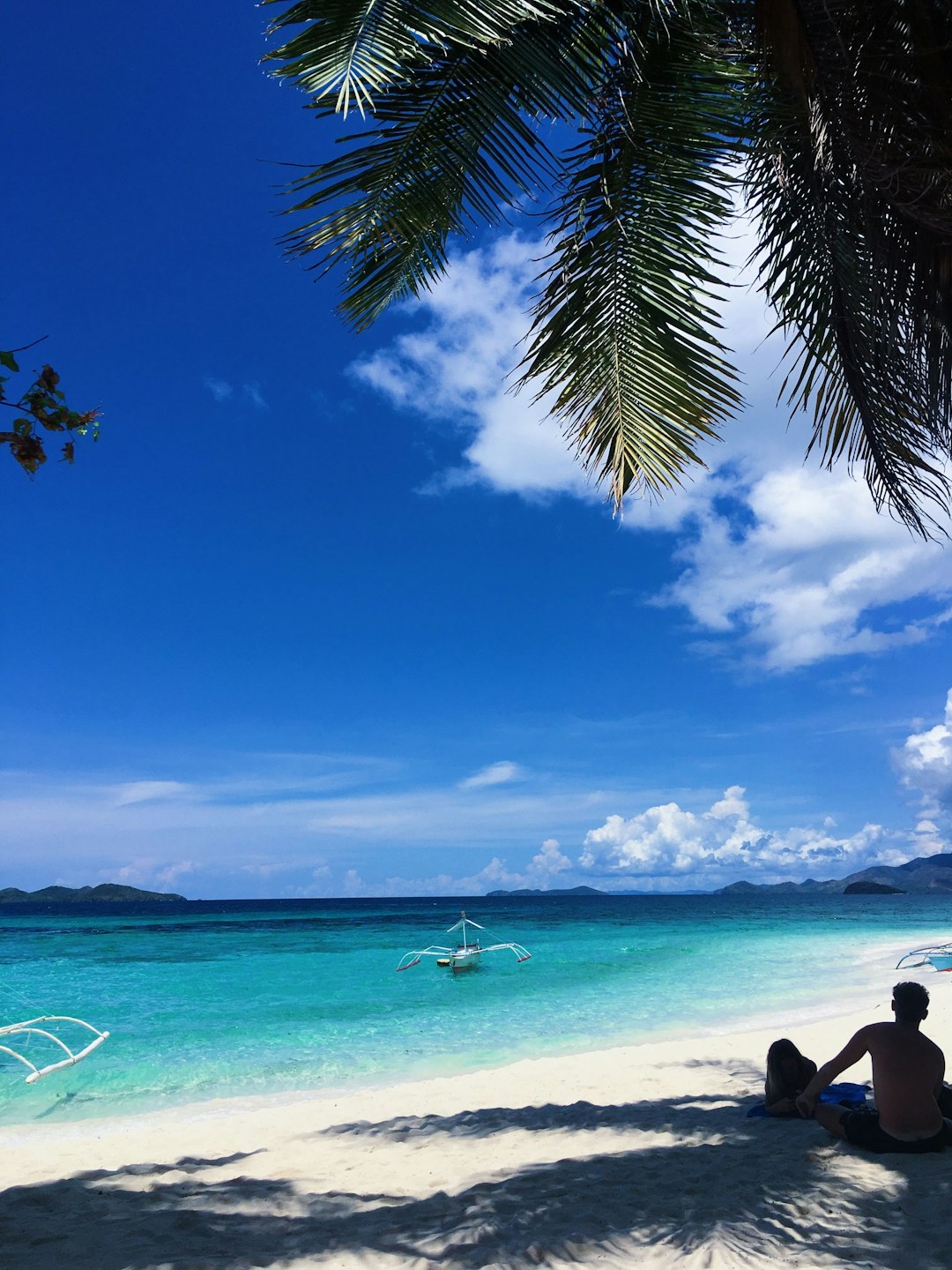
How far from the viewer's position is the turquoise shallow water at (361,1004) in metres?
8.47

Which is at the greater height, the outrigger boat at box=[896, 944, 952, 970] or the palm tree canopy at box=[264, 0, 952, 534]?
the palm tree canopy at box=[264, 0, 952, 534]

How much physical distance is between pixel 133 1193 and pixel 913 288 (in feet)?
18.5

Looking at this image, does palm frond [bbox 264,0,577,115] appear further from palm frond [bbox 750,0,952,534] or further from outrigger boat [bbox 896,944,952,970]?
outrigger boat [bbox 896,944,952,970]

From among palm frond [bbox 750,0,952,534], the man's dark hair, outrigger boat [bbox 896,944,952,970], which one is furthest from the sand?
outrigger boat [bbox 896,944,952,970]

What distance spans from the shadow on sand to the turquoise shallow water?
3.92 metres

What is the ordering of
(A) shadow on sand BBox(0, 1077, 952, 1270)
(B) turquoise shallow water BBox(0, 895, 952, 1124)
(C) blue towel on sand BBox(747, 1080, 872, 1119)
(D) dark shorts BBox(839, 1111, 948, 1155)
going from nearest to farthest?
(A) shadow on sand BBox(0, 1077, 952, 1270), (D) dark shorts BBox(839, 1111, 948, 1155), (C) blue towel on sand BBox(747, 1080, 872, 1119), (B) turquoise shallow water BBox(0, 895, 952, 1124)

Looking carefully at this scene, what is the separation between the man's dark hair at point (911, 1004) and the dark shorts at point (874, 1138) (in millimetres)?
514

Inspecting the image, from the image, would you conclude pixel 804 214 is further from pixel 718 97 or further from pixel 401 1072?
pixel 401 1072

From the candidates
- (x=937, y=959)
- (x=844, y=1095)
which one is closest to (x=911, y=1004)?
(x=844, y=1095)

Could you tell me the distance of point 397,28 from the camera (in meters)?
2.66

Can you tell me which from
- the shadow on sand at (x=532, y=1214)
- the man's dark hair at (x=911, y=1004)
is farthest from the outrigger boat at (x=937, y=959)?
the shadow on sand at (x=532, y=1214)

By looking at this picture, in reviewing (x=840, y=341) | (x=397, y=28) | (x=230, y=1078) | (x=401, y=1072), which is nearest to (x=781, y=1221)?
(x=840, y=341)

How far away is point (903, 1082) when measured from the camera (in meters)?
3.96

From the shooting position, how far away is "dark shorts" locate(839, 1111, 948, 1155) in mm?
3877
